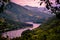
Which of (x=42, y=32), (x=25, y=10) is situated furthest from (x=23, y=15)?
(x=42, y=32)

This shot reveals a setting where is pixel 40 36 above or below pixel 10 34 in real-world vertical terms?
above

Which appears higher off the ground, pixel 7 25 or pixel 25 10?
pixel 25 10

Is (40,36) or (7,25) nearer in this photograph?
(40,36)

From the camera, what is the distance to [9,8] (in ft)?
12.2

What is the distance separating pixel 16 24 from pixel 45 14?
69 cm

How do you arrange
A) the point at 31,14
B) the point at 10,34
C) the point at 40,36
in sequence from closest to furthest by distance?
1. the point at 40,36
2. the point at 10,34
3. the point at 31,14

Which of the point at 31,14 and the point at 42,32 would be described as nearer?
the point at 42,32

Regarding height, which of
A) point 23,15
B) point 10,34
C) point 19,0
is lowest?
point 10,34

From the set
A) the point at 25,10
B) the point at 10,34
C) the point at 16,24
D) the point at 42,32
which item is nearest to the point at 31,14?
the point at 25,10

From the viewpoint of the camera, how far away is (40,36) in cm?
229

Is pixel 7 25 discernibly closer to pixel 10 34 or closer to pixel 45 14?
pixel 10 34

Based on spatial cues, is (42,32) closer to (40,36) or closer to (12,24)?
(40,36)

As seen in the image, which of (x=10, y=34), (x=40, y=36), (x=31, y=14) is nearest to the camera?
(x=40, y=36)

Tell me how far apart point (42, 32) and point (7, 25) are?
135 cm
